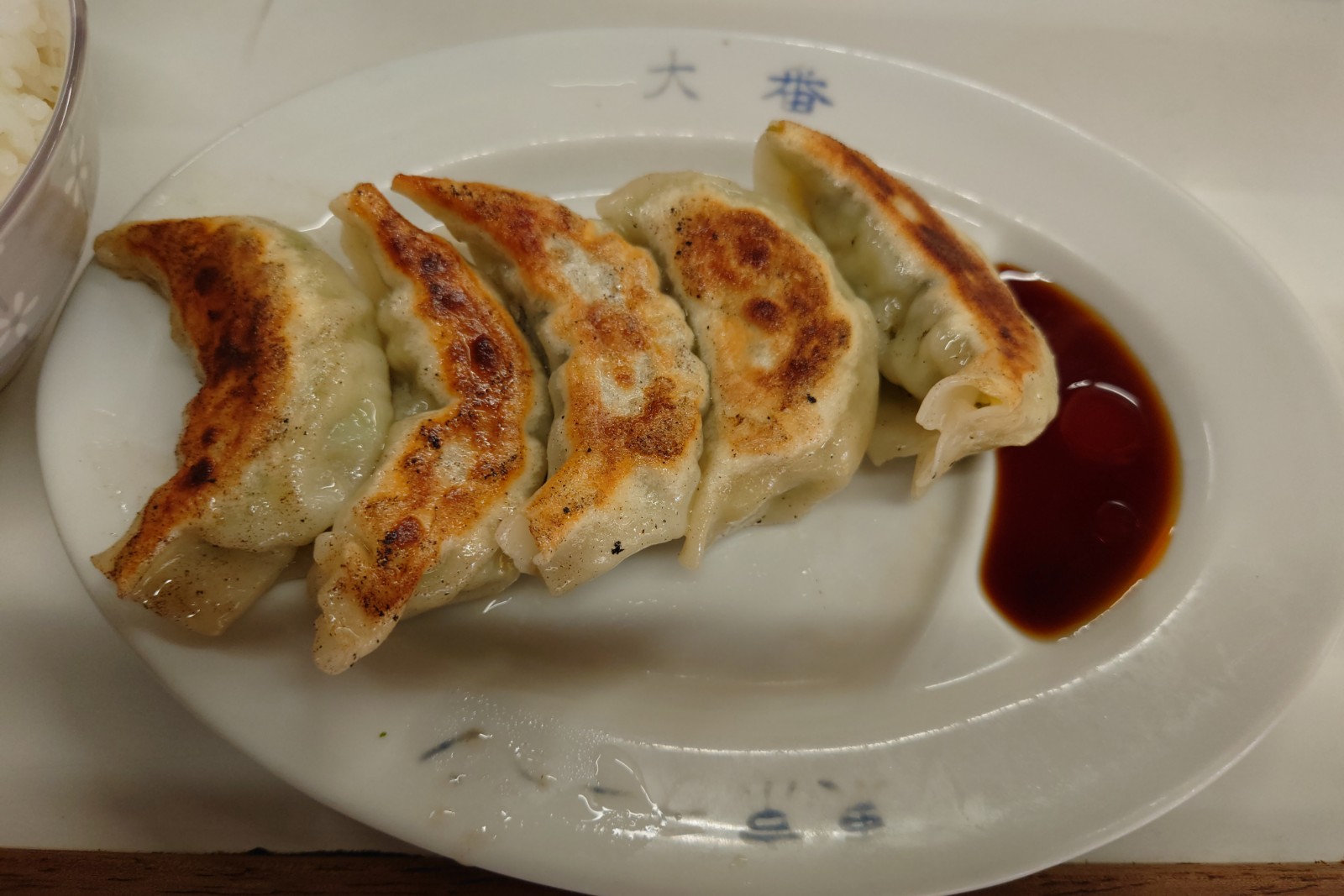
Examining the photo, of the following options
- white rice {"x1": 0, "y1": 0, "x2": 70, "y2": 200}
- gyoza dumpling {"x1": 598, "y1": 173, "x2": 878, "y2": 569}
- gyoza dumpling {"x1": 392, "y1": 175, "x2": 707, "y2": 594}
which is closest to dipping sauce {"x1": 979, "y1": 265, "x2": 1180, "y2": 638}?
gyoza dumpling {"x1": 598, "y1": 173, "x2": 878, "y2": 569}

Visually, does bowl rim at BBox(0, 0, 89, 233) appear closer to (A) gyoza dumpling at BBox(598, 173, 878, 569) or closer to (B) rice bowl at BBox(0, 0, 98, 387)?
(B) rice bowl at BBox(0, 0, 98, 387)

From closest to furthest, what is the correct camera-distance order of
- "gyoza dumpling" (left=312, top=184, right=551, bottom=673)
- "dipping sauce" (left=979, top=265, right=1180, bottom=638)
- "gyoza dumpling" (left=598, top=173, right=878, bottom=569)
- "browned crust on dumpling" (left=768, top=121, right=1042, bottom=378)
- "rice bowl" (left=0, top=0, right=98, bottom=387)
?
"gyoza dumpling" (left=312, top=184, right=551, bottom=673) < "rice bowl" (left=0, top=0, right=98, bottom=387) < "gyoza dumpling" (left=598, top=173, right=878, bottom=569) < "browned crust on dumpling" (left=768, top=121, right=1042, bottom=378) < "dipping sauce" (left=979, top=265, right=1180, bottom=638)

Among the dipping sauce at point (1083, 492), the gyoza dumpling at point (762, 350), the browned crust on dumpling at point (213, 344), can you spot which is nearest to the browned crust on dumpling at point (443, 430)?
the browned crust on dumpling at point (213, 344)

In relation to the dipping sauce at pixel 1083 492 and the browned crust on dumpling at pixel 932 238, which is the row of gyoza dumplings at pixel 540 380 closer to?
the browned crust on dumpling at pixel 932 238

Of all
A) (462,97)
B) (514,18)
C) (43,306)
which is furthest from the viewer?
(514,18)

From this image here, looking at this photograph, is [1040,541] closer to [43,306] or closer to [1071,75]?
[1071,75]

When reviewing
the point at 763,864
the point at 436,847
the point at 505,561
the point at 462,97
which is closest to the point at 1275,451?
the point at 763,864

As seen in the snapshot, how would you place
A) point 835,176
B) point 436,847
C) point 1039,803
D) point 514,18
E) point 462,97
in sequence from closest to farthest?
point 436,847 → point 1039,803 → point 835,176 → point 462,97 → point 514,18

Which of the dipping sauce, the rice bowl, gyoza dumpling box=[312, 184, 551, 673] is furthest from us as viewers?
the dipping sauce

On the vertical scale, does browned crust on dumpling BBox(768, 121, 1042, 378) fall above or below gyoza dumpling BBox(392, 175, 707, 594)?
above
